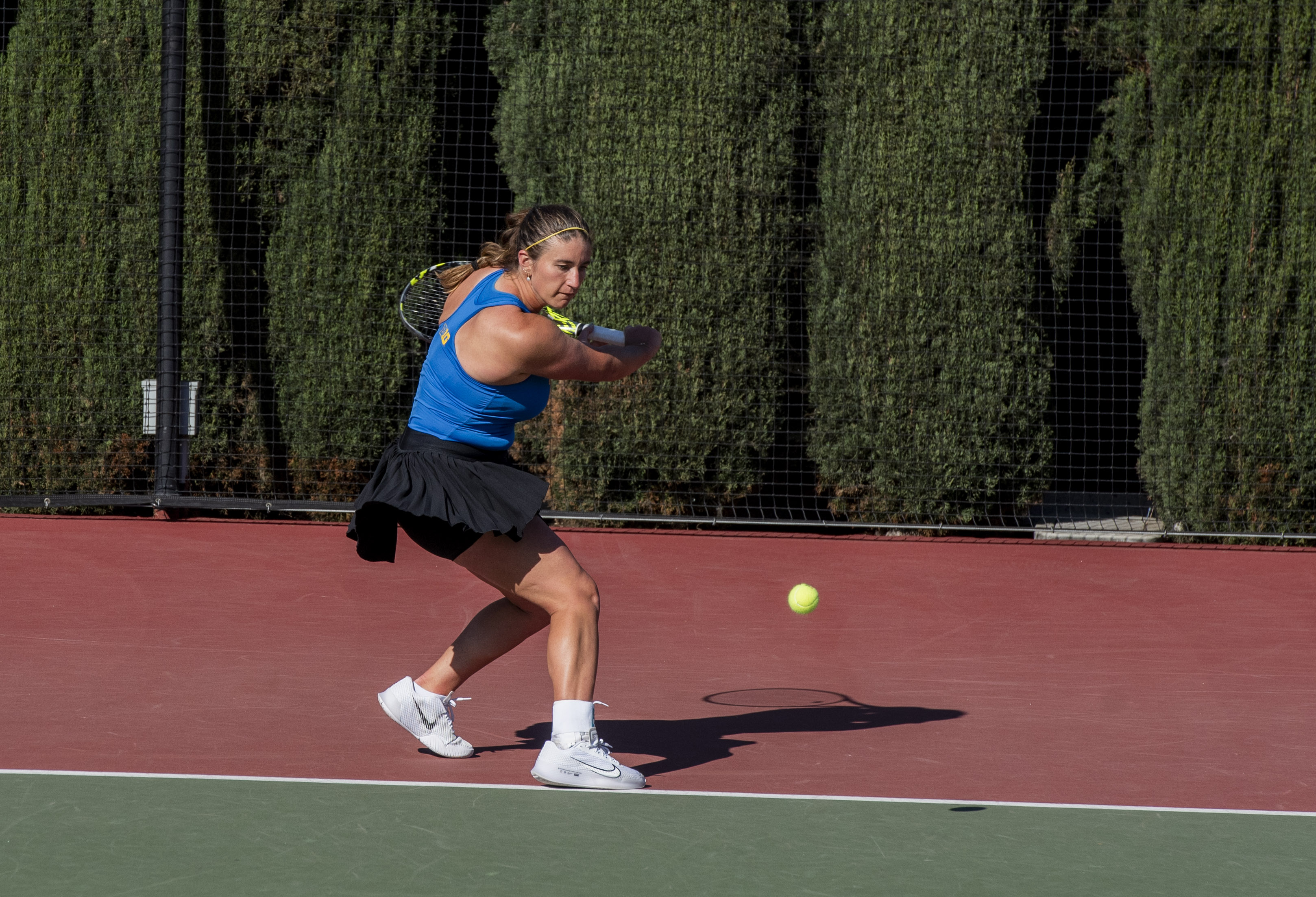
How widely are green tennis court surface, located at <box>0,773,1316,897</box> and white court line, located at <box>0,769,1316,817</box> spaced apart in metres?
0.03

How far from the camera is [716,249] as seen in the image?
9.41m

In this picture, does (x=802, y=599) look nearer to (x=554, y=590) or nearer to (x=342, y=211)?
(x=554, y=590)

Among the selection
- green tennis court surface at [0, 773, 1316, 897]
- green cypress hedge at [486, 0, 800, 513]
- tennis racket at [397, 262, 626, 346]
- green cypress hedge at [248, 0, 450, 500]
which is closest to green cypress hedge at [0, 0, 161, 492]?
green cypress hedge at [248, 0, 450, 500]

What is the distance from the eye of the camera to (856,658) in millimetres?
5883

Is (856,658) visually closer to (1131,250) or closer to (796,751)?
(796,751)

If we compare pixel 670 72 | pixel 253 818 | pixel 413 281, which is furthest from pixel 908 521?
pixel 253 818

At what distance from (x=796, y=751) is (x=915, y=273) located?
5622 mm

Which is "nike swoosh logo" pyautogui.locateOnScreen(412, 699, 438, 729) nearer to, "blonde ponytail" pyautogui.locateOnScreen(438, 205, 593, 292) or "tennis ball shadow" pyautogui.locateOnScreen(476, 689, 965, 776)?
"tennis ball shadow" pyautogui.locateOnScreen(476, 689, 965, 776)

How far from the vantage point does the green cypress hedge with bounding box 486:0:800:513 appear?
9383 millimetres

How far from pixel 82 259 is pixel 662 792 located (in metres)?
7.37

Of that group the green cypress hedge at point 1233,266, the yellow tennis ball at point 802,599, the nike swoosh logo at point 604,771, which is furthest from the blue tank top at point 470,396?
the green cypress hedge at point 1233,266

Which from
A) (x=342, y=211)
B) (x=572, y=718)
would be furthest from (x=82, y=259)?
(x=572, y=718)

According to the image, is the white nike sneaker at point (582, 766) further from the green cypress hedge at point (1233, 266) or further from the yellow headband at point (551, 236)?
the green cypress hedge at point (1233, 266)

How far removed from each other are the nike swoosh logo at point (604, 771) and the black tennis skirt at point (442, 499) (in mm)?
624
